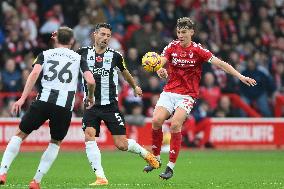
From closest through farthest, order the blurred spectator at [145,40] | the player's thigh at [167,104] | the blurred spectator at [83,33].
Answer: the player's thigh at [167,104] → the blurred spectator at [83,33] → the blurred spectator at [145,40]

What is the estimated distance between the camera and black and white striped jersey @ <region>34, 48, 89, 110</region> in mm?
11375

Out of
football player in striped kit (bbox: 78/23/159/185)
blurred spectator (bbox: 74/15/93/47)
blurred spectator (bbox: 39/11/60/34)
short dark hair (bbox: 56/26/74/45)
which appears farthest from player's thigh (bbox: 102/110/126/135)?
blurred spectator (bbox: 39/11/60/34)

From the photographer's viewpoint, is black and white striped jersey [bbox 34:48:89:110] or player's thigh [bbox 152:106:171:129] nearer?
black and white striped jersey [bbox 34:48:89:110]

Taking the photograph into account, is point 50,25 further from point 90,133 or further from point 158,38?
point 90,133

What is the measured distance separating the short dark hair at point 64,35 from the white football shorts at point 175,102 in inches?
123

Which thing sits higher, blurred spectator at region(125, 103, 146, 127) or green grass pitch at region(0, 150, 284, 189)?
blurred spectator at region(125, 103, 146, 127)

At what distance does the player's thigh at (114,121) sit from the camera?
13383 millimetres

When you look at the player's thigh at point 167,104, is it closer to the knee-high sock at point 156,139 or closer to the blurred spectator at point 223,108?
the knee-high sock at point 156,139

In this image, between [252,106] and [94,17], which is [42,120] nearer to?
[94,17]

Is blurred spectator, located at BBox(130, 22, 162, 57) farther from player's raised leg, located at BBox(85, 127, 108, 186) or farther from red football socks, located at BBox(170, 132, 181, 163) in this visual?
player's raised leg, located at BBox(85, 127, 108, 186)

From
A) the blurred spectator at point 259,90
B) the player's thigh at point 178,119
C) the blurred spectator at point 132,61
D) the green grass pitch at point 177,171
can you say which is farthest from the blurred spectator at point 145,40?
the player's thigh at point 178,119

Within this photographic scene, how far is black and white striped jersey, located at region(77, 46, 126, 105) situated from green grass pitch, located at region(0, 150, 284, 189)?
1.25 metres

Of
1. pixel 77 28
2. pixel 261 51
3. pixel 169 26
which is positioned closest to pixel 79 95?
pixel 77 28

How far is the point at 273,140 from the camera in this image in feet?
78.1
